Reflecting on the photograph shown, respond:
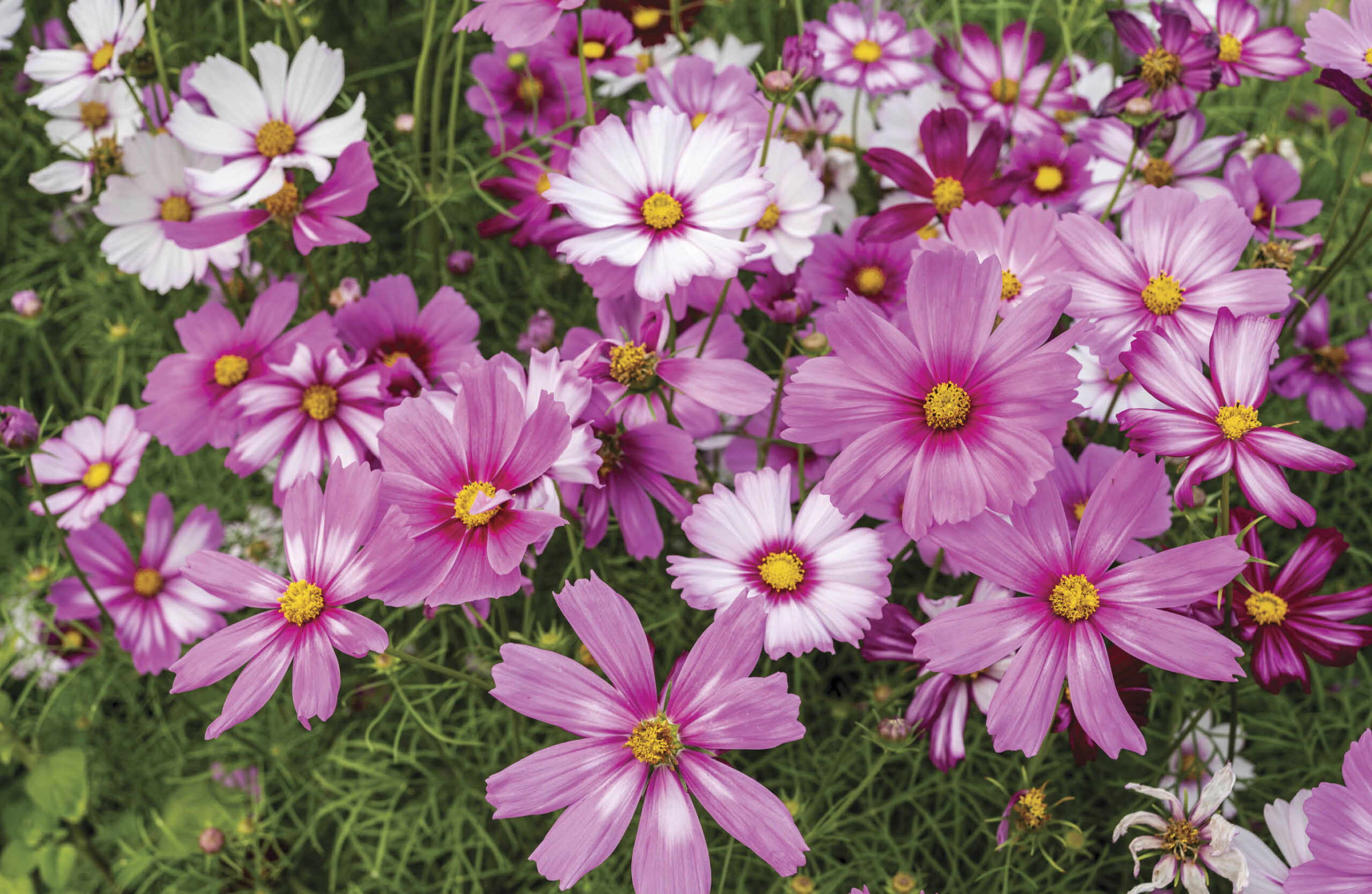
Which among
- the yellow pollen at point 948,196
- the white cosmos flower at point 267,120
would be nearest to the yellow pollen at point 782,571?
the yellow pollen at point 948,196

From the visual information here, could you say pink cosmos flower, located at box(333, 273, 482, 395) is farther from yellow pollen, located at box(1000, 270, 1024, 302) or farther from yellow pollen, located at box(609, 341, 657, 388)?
yellow pollen, located at box(1000, 270, 1024, 302)

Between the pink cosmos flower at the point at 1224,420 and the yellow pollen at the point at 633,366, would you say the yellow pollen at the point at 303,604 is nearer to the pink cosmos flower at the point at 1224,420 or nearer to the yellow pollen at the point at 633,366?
the yellow pollen at the point at 633,366

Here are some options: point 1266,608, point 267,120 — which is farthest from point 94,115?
point 1266,608

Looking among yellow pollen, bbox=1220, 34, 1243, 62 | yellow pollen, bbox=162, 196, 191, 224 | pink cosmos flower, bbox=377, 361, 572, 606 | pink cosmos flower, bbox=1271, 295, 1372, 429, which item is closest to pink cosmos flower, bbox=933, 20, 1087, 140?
yellow pollen, bbox=1220, 34, 1243, 62

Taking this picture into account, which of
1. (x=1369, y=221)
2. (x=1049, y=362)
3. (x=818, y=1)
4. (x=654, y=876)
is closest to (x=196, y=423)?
(x=654, y=876)

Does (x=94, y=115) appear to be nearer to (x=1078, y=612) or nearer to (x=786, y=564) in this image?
(x=786, y=564)

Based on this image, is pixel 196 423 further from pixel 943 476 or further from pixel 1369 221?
pixel 1369 221
